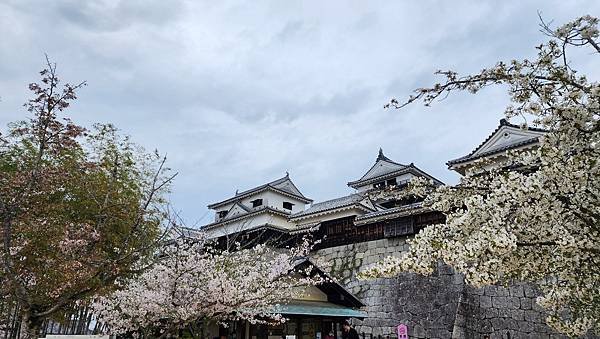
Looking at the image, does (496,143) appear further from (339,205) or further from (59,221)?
(59,221)

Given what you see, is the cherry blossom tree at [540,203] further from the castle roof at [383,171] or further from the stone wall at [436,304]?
the castle roof at [383,171]

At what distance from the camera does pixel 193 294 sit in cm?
841

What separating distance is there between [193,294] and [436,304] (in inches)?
340

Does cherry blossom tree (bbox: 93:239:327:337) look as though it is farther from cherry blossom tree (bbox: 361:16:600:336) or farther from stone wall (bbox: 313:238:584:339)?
stone wall (bbox: 313:238:584:339)

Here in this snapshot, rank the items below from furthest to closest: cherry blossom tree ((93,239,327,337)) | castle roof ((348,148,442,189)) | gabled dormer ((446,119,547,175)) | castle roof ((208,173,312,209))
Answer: castle roof ((208,173,312,209)) → castle roof ((348,148,442,189)) → gabled dormer ((446,119,547,175)) → cherry blossom tree ((93,239,327,337))

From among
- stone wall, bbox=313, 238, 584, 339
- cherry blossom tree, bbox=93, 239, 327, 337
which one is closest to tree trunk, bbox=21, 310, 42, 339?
cherry blossom tree, bbox=93, 239, 327, 337

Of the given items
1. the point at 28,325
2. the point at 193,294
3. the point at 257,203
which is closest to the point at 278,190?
the point at 257,203

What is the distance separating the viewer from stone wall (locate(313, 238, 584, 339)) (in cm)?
1194

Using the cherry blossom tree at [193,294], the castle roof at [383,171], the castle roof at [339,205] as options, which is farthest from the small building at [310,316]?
the castle roof at [383,171]

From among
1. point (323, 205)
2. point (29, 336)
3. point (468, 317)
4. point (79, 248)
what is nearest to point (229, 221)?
point (323, 205)

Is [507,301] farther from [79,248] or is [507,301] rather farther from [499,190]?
[79,248]

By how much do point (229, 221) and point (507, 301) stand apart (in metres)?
19.0

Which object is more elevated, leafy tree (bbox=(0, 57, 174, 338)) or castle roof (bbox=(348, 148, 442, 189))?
castle roof (bbox=(348, 148, 442, 189))

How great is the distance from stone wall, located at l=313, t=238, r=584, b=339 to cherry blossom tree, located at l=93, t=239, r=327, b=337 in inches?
236
